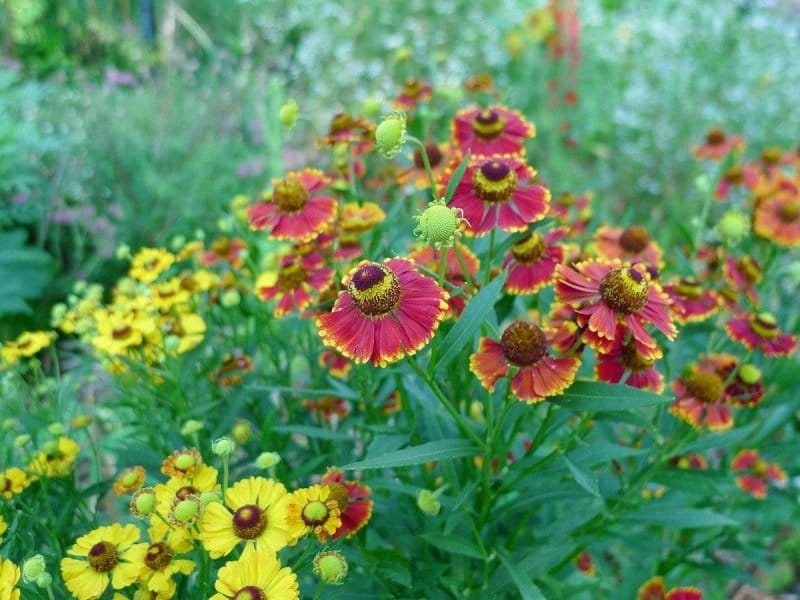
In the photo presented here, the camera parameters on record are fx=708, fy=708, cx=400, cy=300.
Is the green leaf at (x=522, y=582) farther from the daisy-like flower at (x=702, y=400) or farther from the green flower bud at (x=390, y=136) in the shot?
the green flower bud at (x=390, y=136)

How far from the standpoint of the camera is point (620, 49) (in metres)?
4.86

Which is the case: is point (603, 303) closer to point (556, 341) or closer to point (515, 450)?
point (556, 341)

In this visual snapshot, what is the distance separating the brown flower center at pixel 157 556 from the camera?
90 cm

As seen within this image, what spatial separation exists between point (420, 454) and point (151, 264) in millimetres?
855

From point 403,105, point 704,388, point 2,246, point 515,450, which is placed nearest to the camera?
point 704,388

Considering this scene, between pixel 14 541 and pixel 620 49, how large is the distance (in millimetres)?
4822

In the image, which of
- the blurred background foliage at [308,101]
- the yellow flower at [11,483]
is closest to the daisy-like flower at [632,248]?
the yellow flower at [11,483]

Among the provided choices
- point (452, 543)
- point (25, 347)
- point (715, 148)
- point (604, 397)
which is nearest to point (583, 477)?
point (604, 397)

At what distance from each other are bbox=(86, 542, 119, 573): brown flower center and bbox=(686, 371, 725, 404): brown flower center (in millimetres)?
944

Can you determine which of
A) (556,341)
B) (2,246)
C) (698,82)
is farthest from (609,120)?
(556,341)

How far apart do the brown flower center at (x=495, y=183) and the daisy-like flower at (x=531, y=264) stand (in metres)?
0.09

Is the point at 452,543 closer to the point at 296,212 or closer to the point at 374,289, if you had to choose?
the point at 374,289

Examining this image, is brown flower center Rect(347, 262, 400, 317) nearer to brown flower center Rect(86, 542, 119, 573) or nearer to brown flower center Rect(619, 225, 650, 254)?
brown flower center Rect(86, 542, 119, 573)

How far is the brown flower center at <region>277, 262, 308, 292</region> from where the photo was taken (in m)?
1.25
